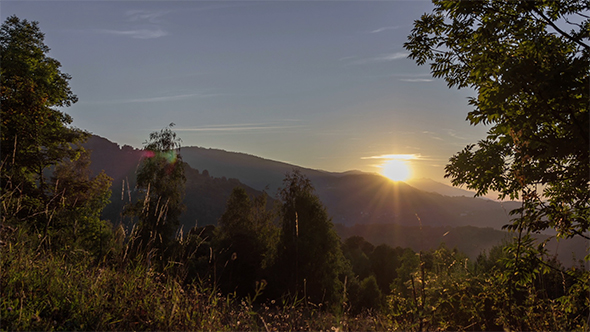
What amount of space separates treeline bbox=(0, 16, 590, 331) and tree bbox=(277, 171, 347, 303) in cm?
8

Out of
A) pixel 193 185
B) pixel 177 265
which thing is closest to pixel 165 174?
pixel 177 265

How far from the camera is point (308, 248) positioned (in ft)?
76.1

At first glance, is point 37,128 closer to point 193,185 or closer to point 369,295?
point 369,295

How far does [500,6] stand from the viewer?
219 inches

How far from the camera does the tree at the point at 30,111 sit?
1496 centimetres

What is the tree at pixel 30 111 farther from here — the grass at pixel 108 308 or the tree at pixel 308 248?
the tree at pixel 308 248

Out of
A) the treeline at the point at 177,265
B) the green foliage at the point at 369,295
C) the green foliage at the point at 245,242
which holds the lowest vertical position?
the green foliage at the point at 369,295

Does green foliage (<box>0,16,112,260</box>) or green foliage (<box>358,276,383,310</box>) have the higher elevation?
green foliage (<box>0,16,112,260</box>)

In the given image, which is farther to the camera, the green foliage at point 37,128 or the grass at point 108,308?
the green foliage at point 37,128

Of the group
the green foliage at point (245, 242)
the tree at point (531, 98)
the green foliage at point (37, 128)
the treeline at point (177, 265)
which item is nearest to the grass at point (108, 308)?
the treeline at point (177, 265)

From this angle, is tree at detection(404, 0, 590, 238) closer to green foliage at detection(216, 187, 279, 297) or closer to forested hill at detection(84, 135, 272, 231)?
green foliage at detection(216, 187, 279, 297)

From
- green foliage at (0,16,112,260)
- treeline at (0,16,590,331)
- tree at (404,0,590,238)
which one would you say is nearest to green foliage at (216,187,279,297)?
treeline at (0,16,590,331)

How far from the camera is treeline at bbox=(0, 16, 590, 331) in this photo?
3365 mm

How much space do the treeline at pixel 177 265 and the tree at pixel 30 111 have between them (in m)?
0.07
